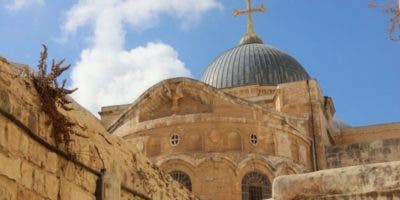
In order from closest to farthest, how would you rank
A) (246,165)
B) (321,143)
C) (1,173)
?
(1,173) → (246,165) → (321,143)

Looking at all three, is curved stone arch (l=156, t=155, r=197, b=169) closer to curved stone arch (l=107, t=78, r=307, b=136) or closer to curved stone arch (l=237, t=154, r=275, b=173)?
curved stone arch (l=237, t=154, r=275, b=173)

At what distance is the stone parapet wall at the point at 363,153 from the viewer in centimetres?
2192

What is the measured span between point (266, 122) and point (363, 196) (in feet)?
52.9

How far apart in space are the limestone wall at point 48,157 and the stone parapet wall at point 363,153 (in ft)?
52.6

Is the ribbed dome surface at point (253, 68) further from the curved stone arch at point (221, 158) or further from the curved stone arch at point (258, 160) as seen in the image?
the curved stone arch at point (221, 158)

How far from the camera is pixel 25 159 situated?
5.08 metres

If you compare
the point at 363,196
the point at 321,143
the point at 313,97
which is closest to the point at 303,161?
the point at 321,143

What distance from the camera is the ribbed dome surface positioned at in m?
29.0

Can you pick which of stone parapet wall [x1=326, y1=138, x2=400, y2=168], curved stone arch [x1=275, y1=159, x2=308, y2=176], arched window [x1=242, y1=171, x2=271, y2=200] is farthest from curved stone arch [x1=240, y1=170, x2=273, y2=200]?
stone parapet wall [x1=326, y1=138, x2=400, y2=168]

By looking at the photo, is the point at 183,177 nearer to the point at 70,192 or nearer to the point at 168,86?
the point at 168,86

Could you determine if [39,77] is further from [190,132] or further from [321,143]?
[321,143]

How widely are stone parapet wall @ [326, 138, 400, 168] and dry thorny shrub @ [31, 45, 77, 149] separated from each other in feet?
57.6

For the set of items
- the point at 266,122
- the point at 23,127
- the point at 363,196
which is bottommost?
the point at 363,196

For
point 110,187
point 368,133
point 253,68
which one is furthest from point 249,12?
point 110,187
